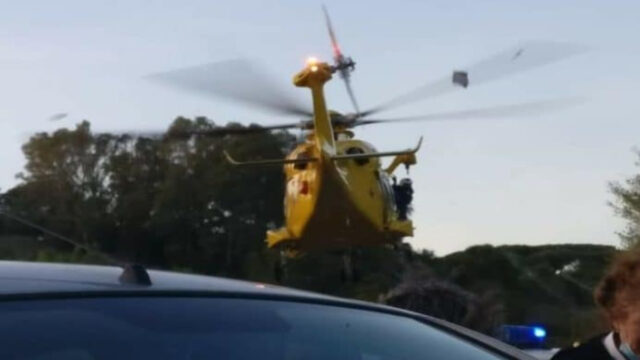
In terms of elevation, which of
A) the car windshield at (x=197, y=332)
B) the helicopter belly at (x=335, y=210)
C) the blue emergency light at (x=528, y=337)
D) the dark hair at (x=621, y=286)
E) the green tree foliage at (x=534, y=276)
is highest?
the helicopter belly at (x=335, y=210)

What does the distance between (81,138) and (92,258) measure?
3672cm

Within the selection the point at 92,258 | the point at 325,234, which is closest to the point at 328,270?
the point at 325,234

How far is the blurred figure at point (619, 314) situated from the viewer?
5.14 meters

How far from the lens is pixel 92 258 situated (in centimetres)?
603

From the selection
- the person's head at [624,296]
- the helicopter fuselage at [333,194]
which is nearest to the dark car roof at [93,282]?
the person's head at [624,296]

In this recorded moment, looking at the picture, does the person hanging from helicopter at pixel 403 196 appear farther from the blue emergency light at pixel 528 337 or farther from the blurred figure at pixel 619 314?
the blurred figure at pixel 619 314

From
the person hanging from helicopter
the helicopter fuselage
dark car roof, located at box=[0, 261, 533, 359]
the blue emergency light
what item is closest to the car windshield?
dark car roof, located at box=[0, 261, 533, 359]

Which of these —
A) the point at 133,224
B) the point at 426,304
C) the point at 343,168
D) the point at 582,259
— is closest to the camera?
the point at 426,304

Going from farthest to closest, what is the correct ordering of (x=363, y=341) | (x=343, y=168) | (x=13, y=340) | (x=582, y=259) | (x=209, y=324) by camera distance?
(x=343, y=168)
(x=582, y=259)
(x=363, y=341)
(x=209, y=324)
(x=13, y=340)

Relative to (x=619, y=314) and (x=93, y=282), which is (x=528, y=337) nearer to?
(x=619, y=314)

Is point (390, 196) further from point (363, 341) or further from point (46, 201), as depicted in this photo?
→ point (363, 341)

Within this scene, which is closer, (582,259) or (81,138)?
(582,259)

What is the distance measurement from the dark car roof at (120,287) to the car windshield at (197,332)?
3cm

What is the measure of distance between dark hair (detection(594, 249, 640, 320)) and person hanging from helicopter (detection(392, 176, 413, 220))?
105ft
